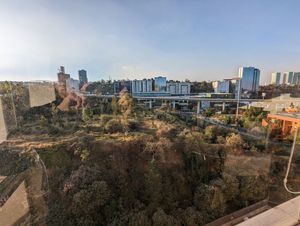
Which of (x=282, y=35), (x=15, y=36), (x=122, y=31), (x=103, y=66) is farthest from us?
(x=103, y=66)

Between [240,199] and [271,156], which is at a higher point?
[271,156]

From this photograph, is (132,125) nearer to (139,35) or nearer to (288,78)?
(139,35)

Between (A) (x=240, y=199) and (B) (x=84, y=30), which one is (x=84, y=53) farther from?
(A) (x=240, y=199)

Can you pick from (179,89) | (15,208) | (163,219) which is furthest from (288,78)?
(179,89)

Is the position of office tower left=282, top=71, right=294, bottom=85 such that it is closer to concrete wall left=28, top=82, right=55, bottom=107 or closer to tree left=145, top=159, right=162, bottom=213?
tree left=145, top=159, right=162, bottom=213

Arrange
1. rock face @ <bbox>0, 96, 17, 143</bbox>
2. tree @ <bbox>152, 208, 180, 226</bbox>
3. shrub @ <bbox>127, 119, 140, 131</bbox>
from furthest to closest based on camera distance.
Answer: shrub @ <bbox>127, 119, 140, 131</bbox>
rock face @ <bbox>0, 96, 17, 143</bbox>
tree @ <bbox>152, 208, 180, 226</bbox>

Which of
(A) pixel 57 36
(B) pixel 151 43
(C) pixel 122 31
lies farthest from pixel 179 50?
(A) pixel 57 36

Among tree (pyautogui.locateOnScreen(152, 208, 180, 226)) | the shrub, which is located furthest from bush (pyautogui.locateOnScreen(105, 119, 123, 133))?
tree (pyautogui.locateOnScreen(152, 208, 180, 226))

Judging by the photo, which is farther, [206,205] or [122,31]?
[122,31]
